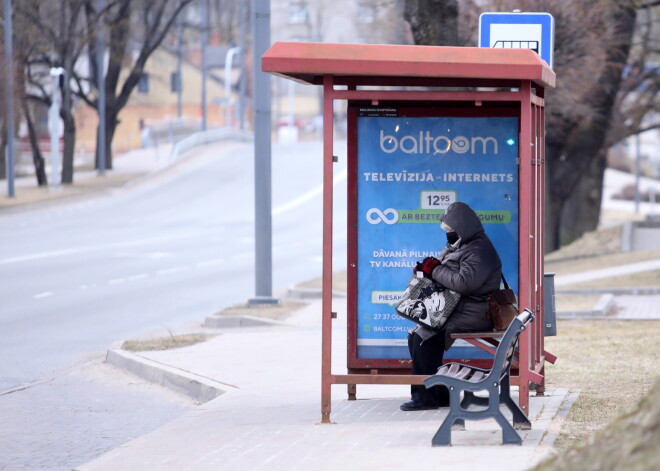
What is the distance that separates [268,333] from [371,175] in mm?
5716

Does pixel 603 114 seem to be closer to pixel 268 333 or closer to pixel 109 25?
pixel 268 333

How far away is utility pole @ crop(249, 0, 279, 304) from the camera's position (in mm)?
16875

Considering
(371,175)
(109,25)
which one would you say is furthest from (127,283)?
(109,25)

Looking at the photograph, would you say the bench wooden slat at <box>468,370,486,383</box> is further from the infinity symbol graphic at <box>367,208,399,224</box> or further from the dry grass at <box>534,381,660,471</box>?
the dry grass at <box>534,381,660,471</box>

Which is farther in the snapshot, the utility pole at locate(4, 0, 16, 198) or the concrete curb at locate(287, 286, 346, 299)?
the utility pole at locate(4, 0, 16, 198)

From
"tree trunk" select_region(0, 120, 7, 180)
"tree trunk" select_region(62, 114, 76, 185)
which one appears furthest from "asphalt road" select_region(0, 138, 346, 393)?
"tree trunk" select_region(0, 120, 7, 180)

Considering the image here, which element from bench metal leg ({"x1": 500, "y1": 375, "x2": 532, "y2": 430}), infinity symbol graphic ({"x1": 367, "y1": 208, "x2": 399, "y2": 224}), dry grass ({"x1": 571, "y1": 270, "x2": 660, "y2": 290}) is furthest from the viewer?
dry grass ({"x1": 571, "y1": 270, "x2": 660, "y2": 290})

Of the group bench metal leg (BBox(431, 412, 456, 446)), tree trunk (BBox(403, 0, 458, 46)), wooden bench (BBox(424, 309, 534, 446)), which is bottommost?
bench metal leg (BBox(431, 412, 456, 446))

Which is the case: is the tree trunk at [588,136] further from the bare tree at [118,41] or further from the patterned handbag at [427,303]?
→ the bare tree at [118,41]

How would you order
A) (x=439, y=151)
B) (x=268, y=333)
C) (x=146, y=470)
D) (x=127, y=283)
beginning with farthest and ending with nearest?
(x=127, y=283) < (x=268, y=333) < (x=439, y=151) < (x=146, y=470)

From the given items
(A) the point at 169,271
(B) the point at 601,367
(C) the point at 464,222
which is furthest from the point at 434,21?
(C) the point at 464,222

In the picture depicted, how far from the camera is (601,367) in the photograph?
11.1 meters

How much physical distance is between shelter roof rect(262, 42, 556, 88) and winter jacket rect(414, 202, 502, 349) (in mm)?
994

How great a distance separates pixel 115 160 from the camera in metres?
64.1
